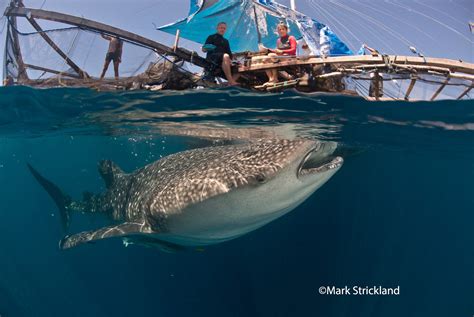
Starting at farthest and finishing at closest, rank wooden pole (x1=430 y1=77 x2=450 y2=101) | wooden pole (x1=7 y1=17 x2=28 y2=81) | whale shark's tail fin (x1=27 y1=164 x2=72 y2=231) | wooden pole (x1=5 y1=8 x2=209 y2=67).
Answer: whale shark's tail fin (x1=27 y1=164 x2=72 y2=231), wooden pole (x1=7 y1=17 x2=28 y2=81), wooden pole (x1=5 y1=8 x2=209 y2=67), wooden pole (x1=430 y1=77 x2=450 y2=101)

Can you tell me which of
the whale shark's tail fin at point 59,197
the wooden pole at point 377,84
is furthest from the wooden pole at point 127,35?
the whale shark's tail fin at point 59,197

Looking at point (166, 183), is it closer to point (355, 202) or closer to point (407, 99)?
point (407, 99)

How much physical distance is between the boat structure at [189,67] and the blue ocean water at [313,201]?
0.42 meters

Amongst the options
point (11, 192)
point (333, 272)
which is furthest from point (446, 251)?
point (11, 192)

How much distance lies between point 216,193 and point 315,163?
2.57 meters

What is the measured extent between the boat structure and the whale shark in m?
1.99

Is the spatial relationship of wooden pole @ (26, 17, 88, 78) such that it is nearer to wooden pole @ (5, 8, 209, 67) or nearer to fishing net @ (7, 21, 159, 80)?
fishing net @ (7, 21, 159, 80)

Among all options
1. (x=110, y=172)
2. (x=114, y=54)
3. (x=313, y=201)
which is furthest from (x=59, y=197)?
(x=313, y=201)

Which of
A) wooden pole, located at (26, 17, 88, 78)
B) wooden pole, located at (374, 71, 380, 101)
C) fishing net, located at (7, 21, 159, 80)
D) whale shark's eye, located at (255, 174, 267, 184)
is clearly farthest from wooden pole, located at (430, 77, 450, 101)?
wooden pole, located at (26, 17, 88, 78)

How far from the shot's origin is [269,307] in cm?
1284

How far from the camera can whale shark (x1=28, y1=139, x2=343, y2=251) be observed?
5.78 metres

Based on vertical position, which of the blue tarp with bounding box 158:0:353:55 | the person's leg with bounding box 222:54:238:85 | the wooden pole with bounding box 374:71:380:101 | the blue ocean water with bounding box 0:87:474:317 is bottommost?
the blue ocean water with bounding box 0:87:474:317

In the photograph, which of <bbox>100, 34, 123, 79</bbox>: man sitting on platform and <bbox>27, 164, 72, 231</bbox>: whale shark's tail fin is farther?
<bbox>27, 164, 72, 231</bbox>: whale shark's tail fin

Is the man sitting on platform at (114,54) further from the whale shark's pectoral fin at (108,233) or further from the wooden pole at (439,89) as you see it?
the wooden pole at (439,89)
